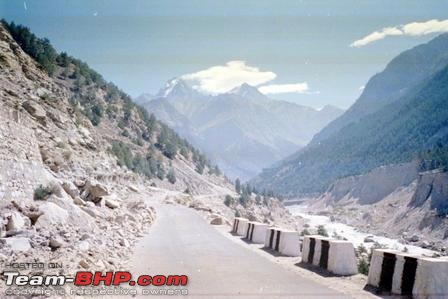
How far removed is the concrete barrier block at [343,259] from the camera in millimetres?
12445

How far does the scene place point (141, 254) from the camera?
52.9 ft

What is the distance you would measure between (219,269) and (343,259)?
3.90 meters

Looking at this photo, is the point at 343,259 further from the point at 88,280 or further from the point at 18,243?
the point at 18,243

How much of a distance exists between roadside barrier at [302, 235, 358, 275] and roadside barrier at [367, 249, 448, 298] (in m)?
1.37

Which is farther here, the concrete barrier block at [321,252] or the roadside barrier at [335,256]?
the concrete barrier block at [321,252]

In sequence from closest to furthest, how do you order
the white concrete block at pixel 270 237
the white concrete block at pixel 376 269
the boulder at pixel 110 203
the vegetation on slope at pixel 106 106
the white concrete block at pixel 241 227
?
the white concrete block at pixel 376 269, the white concrete block at pixel 270 237, the white concrete block at pixel 241 227, the boulder at pixel 110 203, the vegetation on slope at pixel 106 106

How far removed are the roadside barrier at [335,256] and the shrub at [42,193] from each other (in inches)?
439

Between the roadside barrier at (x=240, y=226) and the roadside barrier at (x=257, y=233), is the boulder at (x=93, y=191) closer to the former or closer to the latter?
the roadside barrier at (x=240, y=226)

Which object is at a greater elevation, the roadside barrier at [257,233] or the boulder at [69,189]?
the boulder at [69,189]

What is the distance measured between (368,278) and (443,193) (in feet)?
300

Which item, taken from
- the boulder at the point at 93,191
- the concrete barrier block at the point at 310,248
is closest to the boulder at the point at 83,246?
the concrete barrier block at the point at 310,248

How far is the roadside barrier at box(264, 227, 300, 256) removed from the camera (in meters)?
16.9

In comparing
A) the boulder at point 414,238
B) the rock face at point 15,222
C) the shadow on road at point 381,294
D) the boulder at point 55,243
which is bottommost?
the boulder at point 414,238

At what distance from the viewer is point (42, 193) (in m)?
17.4
